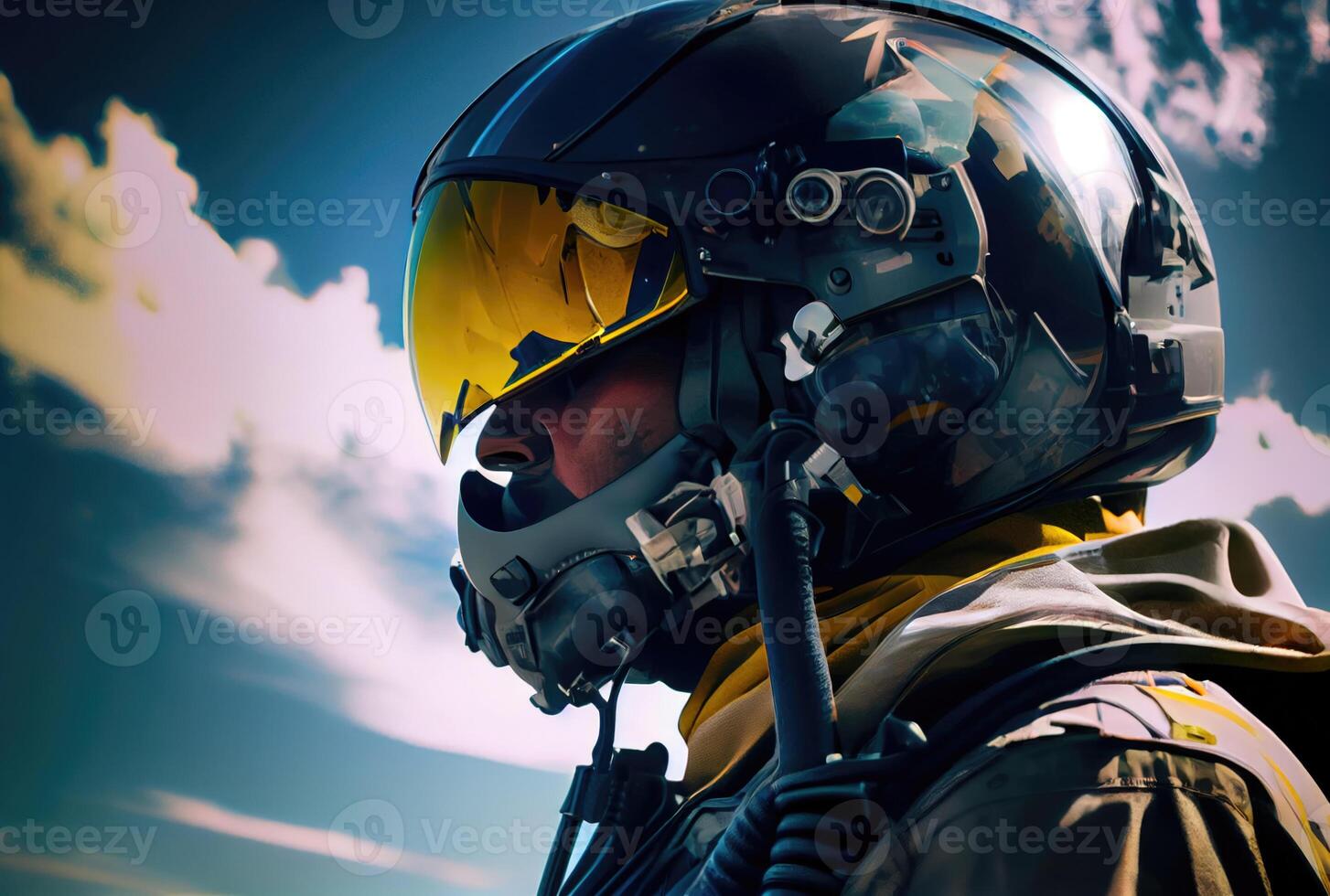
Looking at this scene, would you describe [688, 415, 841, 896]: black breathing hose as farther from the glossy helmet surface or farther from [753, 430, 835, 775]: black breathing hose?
the glossy helmet surface

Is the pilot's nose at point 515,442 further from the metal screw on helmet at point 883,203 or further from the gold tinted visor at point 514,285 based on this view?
the metal screw on helmet at point 883,203

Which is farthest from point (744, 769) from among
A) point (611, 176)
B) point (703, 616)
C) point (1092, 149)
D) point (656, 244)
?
point (1092, 149)

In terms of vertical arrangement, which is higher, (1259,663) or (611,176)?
(611,176)

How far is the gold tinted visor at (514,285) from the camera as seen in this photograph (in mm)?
1746

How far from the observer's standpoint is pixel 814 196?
1.62 metres

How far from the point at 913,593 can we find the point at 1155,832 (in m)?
0.56

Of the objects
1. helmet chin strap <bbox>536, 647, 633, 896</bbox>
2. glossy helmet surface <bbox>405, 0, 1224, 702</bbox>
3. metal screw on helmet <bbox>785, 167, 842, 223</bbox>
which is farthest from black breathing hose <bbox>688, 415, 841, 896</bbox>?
helmet chin strap <bbox>536, 647, 633, 896</bbox>

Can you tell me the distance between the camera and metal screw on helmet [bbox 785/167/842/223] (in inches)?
63.4

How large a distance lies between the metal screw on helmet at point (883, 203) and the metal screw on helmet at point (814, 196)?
0.11 ft

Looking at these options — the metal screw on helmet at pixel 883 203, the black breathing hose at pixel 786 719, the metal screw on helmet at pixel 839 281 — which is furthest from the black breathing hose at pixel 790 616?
the metal screw on helmet at pixel 883 203

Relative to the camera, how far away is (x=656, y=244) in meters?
1.73

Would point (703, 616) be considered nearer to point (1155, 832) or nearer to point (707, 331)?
point (707, 331)

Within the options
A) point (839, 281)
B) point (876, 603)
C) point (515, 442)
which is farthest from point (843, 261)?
point (515, 442)

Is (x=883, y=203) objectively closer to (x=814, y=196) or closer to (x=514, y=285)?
(x=814, y=196)
